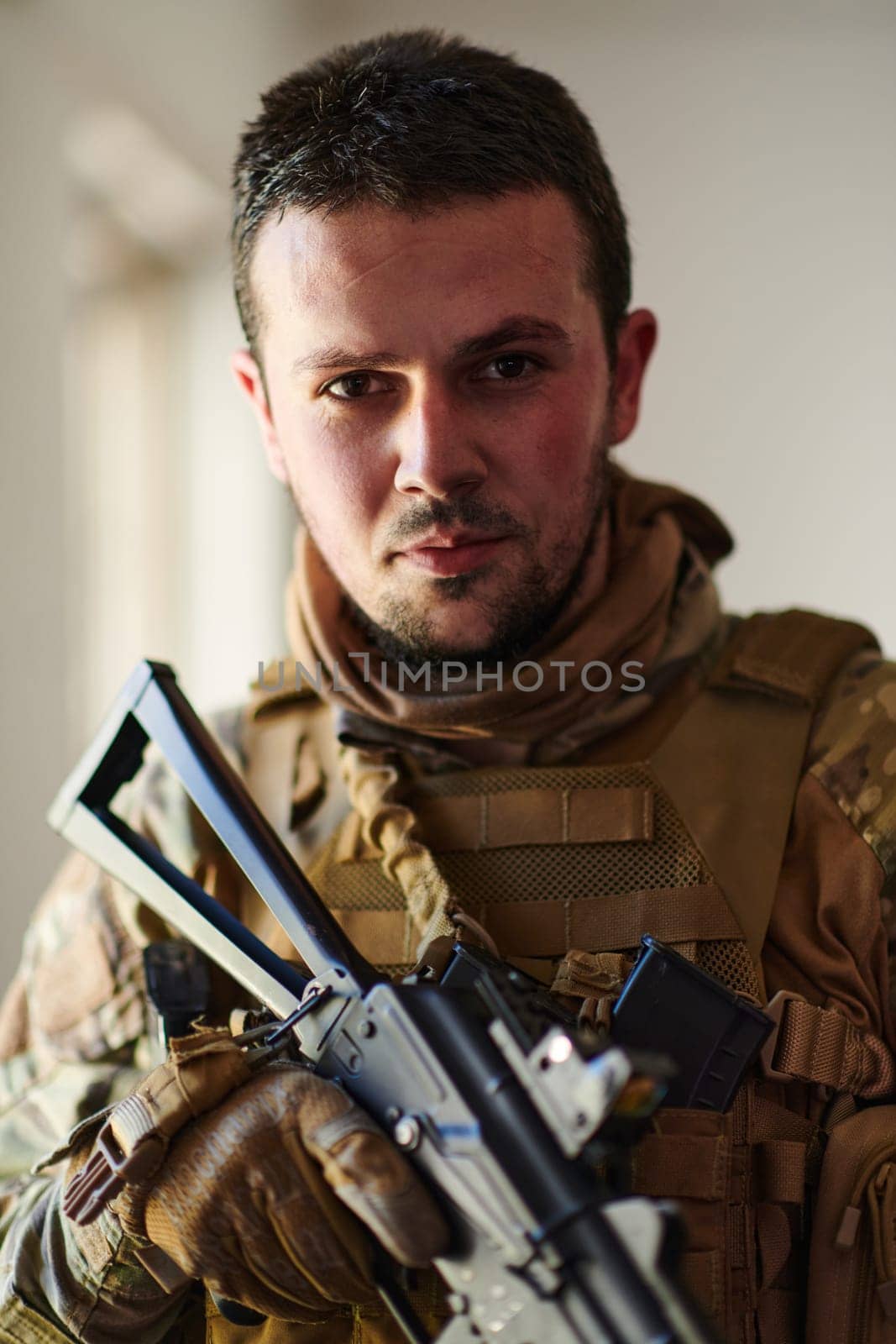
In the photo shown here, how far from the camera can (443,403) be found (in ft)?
3.14

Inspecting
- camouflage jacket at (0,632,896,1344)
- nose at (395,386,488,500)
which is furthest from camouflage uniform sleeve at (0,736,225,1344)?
nose at (395,386,488,500)

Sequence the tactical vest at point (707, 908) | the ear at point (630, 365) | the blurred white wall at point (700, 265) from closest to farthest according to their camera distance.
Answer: the tactical vest at point (707, 908) < the ear at point (630, 365) < the blurred white wall at point (700, 265)

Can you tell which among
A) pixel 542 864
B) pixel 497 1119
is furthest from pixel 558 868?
pixel 497 1119

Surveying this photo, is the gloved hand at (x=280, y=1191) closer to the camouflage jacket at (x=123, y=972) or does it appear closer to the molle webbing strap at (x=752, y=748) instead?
the camouflage jacket at (x=123, y=972)

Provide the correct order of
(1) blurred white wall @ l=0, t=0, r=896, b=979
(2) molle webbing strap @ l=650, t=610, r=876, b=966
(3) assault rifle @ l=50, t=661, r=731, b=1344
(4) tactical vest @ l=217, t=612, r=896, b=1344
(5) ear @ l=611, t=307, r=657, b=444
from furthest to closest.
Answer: (1) blurred white wall @ l=0, t=0, r=896, b=979 → (5) ear @ l=611, t=307, r=657, b=444 → (2) molle webbing strap @ l=650, t=610, r=876, b=966 → (4) tactical vest @ l=217, t=612, r=896, b=1344 → (3) assault rifle @ l=50, t=661, r=731, b=1344

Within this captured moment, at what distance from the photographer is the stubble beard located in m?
0.98

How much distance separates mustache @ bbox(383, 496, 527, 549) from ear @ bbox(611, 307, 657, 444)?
21 cm

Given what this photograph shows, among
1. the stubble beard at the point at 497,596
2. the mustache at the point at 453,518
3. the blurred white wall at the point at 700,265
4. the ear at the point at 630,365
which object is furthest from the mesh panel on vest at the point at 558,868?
the blurred white wall at the point at 700,265

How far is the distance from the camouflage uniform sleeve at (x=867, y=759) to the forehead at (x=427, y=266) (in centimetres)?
41

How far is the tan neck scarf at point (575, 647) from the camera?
3.58 ft

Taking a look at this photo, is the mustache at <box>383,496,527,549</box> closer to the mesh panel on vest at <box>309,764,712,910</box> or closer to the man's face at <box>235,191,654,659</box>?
the man's face at <box>235,191,654,659</box>

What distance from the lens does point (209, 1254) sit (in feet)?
2.58

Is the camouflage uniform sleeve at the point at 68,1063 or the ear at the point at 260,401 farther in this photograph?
the ear at the point at 260,401

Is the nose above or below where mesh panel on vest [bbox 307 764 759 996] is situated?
above
